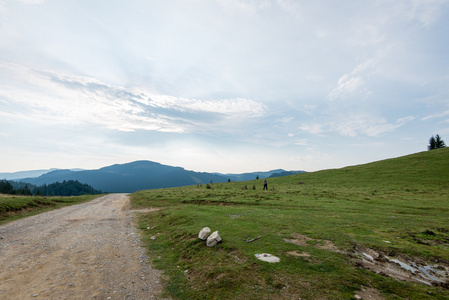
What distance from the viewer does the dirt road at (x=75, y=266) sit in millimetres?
8109

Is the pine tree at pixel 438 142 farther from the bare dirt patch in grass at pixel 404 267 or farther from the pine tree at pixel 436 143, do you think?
the bare dirt patch in grass at pixel 404 267

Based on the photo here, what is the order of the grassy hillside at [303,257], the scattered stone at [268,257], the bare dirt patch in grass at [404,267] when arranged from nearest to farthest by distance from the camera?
the grassy hillside at [303,257] < the bare dirt patch in grass at [404,267] < the scattered stone at [268,257]

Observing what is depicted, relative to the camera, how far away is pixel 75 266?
414 inches

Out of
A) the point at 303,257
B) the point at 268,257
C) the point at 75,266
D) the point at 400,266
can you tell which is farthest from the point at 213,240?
the point at 400,266

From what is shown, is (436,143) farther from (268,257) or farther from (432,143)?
(268,257)

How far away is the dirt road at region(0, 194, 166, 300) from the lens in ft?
26.6

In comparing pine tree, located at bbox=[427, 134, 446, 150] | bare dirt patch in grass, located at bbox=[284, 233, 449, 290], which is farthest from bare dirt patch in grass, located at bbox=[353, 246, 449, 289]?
pine tree, located at bbox=[427, 134, 446, 150]

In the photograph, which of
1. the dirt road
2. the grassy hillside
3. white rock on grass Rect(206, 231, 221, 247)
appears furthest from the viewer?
white rock on grass Rect(206, 231, 221, 247)

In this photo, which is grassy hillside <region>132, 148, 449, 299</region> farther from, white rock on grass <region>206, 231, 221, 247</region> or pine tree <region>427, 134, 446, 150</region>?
pine tree <region>427, 134, 446, 150</region>

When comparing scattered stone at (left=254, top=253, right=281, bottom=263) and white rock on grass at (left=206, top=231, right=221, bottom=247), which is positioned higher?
white rock on grass at (left=206, top=231, right=221, bottom=247)

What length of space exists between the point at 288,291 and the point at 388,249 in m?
6.99

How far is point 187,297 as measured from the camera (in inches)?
303

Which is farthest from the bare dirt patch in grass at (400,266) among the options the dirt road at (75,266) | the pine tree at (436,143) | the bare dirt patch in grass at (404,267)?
the pine tree at (436,143)

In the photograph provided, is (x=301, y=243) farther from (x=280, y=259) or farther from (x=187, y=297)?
(x=187, y=297)
